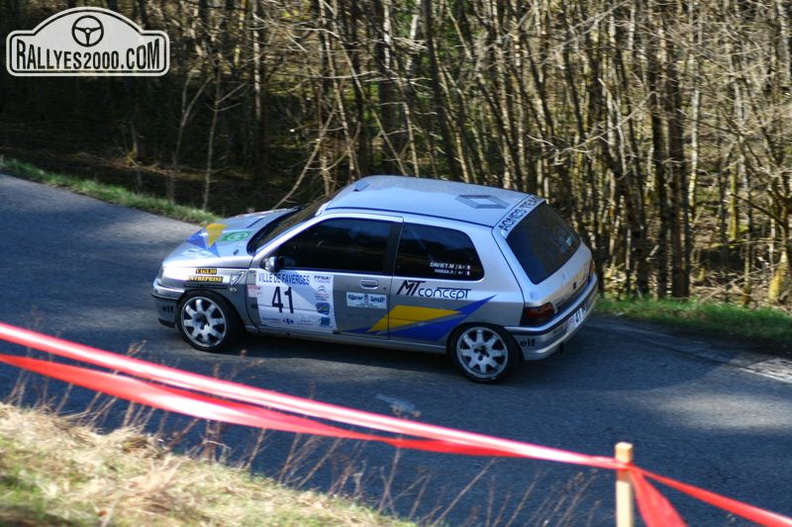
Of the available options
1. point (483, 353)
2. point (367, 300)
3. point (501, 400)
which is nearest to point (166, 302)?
point (367, 300)

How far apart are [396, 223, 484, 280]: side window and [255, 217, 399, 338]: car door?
0.13m

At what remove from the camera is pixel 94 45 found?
19.7m

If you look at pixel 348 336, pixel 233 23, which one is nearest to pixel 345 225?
pixel 348 336

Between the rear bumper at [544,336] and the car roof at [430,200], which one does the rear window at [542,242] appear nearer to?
the car roof at [430,200]

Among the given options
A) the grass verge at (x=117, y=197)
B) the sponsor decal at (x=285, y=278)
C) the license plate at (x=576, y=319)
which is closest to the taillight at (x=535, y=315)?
the license plate at (x=576, y=319)

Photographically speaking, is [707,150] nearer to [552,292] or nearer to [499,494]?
[552,292]

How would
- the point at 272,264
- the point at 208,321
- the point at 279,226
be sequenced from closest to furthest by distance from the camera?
the point at 272,264, the point at 208,321, the point at 279,226

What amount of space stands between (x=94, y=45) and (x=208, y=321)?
12.6 metres

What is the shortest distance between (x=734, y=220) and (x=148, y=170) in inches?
469

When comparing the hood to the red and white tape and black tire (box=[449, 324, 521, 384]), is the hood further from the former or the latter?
the red and white tape

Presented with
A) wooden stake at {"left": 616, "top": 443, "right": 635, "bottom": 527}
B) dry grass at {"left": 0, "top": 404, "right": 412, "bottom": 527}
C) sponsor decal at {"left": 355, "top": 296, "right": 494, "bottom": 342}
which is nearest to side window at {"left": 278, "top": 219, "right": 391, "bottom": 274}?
sponsor decal at {"left": 355, "top": 296, "right": 494, "bottom": 342}

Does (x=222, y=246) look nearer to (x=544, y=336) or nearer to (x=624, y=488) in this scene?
(x=544, y=336)

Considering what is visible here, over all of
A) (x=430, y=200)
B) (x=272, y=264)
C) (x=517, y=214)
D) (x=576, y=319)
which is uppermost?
(x=430, y=200)

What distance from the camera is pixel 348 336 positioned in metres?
8.75
